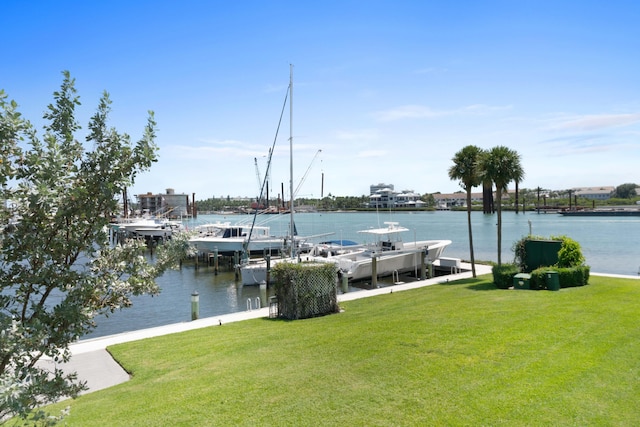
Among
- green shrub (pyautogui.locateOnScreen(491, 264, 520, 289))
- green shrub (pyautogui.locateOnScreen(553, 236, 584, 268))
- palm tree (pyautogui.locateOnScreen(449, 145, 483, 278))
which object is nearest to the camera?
green shrub (pyautogui.locateOnScreen(553, 236, 584, 268))

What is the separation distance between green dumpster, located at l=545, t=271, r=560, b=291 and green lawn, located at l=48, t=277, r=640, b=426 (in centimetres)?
330

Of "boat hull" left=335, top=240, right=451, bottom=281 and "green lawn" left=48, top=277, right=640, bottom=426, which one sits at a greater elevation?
"green lawn" left=48, top=277, right=640, bottom=426

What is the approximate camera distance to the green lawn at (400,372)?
729 cm

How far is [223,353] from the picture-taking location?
11.4m

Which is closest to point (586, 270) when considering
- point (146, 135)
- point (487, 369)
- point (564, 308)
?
point (564, 308)

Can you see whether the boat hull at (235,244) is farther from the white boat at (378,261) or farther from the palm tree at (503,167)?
the palm tree at (503,167)

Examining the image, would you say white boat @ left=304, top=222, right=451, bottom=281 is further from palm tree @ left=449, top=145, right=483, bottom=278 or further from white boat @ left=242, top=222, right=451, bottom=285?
palm tree @ left=449, top=145, right=483, bottom=278

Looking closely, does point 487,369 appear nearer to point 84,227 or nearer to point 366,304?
point 84,227

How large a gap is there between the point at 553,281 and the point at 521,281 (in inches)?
58.1

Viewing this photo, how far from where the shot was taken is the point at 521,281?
18.9 meters

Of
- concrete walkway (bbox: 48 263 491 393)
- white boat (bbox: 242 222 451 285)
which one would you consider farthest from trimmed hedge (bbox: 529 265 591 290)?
white boat (bbox: 242 222 451 285)

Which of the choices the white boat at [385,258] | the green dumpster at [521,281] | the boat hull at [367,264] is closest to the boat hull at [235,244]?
the white boat at [385,258]

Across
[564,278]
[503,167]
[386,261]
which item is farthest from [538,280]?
[386,261]

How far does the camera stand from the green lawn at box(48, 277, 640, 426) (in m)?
7.29
